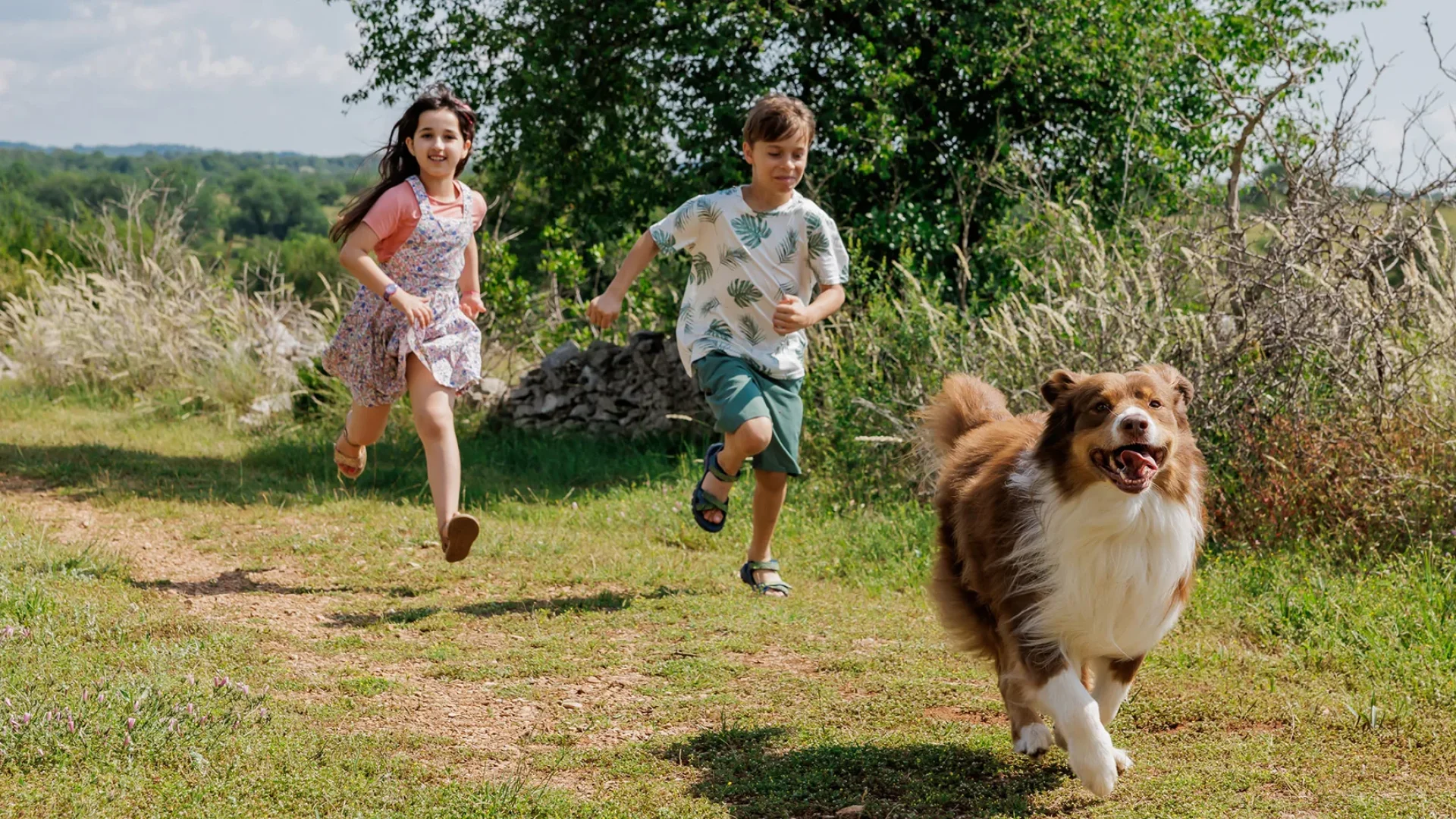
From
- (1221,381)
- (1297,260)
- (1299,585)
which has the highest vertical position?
(1297,260)

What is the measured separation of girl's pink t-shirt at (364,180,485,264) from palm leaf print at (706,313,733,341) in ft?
4.68

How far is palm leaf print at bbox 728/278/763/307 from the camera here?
6.02m

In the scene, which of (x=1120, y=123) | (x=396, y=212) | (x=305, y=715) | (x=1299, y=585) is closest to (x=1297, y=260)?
(x=1299, y=585)

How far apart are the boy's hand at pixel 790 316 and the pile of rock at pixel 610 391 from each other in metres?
4.13

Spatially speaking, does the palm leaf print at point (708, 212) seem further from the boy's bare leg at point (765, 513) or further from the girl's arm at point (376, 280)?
the girl's arm at point (376, 280)

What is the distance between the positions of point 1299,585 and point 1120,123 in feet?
17.3

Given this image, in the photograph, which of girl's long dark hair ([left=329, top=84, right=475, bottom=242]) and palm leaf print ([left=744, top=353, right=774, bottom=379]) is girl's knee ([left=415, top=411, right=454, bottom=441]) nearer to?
girl's long dark hair ([left=329, top=84, right=475, bottom=242])

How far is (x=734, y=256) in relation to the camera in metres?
6.02

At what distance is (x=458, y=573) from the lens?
253 inches

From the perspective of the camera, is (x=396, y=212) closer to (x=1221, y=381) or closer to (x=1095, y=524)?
(x=1095, y=524)

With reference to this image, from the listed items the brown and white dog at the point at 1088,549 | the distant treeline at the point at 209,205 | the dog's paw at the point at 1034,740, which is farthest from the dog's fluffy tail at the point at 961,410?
the distant treeline at the point at 209,205

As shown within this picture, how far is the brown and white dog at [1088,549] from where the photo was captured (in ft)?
11.6

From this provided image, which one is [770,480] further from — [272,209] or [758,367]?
[272,209]

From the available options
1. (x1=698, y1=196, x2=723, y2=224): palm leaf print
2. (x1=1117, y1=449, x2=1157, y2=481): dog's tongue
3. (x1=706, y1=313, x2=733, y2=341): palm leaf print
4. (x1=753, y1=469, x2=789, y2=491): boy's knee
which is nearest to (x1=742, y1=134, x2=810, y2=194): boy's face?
(x1=698, y1=196, x2=723, y2=224): palm leaf print
